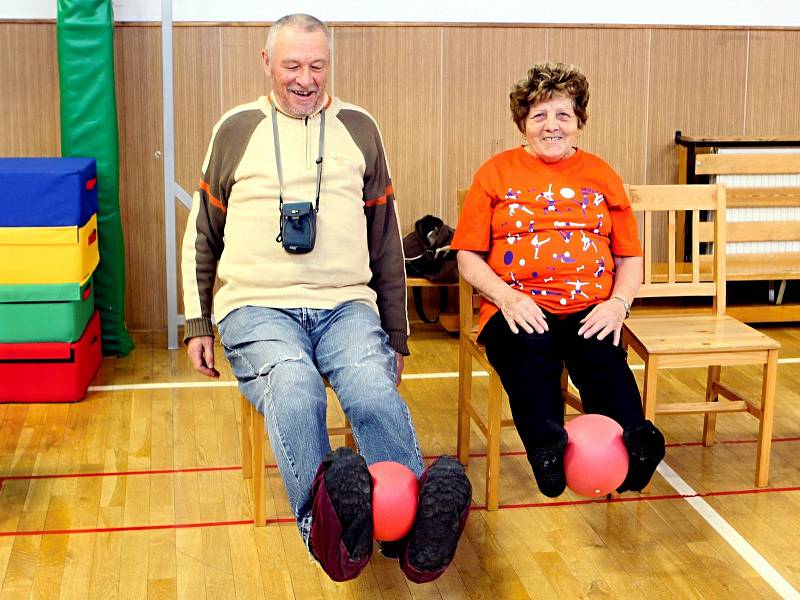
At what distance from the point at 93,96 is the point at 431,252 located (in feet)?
5.00

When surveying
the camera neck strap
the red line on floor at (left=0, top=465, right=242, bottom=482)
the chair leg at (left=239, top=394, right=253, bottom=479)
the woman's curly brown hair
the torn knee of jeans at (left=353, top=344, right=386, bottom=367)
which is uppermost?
the woman's curly brown hair

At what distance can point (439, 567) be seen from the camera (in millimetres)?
2250

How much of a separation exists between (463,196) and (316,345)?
0.79 m

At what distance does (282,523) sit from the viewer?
3021 mm

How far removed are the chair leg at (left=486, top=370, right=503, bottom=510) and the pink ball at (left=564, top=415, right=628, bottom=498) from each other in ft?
1.79

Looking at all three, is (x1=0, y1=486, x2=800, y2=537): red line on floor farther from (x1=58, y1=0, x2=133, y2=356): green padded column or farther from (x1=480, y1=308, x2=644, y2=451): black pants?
(x1=58, y1=0, x2=133, y2=356): green padded column

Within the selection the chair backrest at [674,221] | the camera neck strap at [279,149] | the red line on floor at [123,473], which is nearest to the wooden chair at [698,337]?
the chair backrest at [674,221]

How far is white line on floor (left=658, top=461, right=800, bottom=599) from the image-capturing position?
2.68m

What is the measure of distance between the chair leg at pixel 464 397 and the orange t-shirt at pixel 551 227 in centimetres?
31

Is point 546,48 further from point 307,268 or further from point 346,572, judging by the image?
point 346,572

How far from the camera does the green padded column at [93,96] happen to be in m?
4.45

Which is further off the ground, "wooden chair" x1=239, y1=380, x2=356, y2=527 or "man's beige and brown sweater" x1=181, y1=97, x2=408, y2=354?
"man's beige and brown sweater" x1=181, y1=97, x2=408, y2=354

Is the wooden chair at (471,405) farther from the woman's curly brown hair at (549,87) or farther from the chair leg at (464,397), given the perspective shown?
the woman's curly brown hair at (549,87)

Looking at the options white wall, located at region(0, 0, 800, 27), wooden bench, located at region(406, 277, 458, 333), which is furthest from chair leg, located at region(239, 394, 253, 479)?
white wall, located at region(0, 0, 800, 27)
